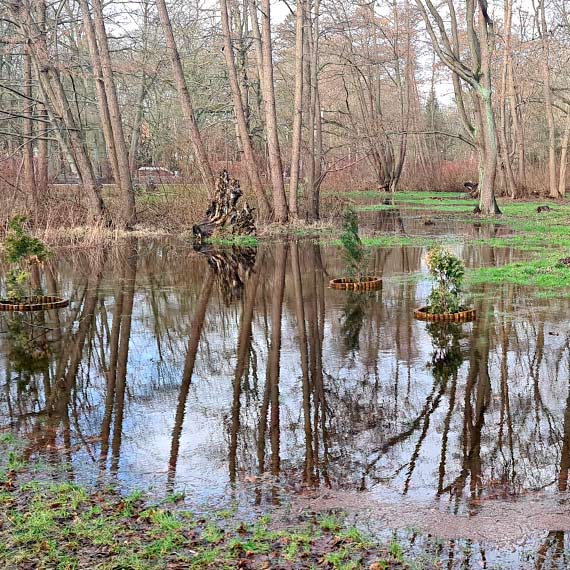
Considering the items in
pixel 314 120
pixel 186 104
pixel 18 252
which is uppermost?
pixel 186 104

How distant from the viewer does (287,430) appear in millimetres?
6555

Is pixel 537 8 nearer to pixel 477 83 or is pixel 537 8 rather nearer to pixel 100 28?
pixel 477 83

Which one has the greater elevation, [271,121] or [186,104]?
[186,104]

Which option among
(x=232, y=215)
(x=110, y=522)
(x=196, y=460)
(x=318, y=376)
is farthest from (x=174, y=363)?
(x=232, y=215)

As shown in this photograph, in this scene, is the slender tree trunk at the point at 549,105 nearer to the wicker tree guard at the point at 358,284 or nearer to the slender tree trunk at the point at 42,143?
the slender tree trunk at the point at 42,143

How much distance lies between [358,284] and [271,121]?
1201 centimetres

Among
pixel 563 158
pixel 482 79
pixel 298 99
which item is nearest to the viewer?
pixel 298 99

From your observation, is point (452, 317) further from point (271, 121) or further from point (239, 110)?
point (239, 110)

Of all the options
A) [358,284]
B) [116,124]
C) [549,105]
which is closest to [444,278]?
[358,284]

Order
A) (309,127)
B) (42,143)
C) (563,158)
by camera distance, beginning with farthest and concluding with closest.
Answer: (563,158) → (309,127) → (42,143)

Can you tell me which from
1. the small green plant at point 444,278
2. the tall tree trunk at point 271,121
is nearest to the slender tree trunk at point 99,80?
the tall tree trunk at point 271,121

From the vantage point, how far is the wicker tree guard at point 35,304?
39.8ft

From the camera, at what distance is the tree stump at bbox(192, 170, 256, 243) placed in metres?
21.9

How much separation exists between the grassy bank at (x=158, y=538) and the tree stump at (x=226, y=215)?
17130 millimetres
